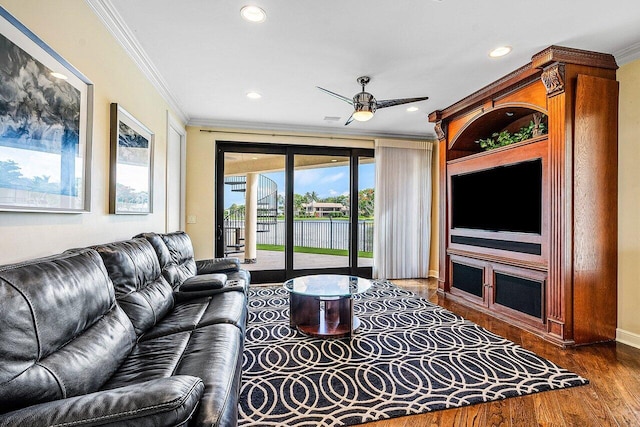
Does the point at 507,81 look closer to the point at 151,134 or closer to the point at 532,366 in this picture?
the point at 532,366

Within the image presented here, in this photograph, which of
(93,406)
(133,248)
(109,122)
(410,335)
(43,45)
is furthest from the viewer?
(410,335)

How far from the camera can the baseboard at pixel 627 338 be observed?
278cm

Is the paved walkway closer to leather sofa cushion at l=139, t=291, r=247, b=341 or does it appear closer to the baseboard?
leather sofa cushion at l=139, t=291, r=247, b=341

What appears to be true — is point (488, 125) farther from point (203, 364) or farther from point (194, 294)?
point (203, 364)

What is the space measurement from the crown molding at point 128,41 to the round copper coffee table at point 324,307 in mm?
2534

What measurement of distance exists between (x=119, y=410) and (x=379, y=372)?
183 cm

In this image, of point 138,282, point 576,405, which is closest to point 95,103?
point 138,282

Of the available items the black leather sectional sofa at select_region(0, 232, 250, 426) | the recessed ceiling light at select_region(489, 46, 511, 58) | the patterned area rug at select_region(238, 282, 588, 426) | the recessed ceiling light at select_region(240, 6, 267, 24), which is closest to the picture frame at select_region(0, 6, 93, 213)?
the black leather sectional sofa at select_region(0, 232, 250, 426)

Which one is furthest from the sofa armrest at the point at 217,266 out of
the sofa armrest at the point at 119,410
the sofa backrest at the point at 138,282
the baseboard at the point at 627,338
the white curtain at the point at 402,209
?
the baseboard at the point at 627,338

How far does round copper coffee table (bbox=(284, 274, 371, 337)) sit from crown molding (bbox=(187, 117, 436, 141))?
2807 millimetres

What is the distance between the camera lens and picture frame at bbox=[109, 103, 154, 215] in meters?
2.41

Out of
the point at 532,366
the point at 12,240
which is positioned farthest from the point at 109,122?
the point at 532,366

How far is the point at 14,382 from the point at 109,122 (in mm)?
1974

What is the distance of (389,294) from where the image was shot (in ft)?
14.7
